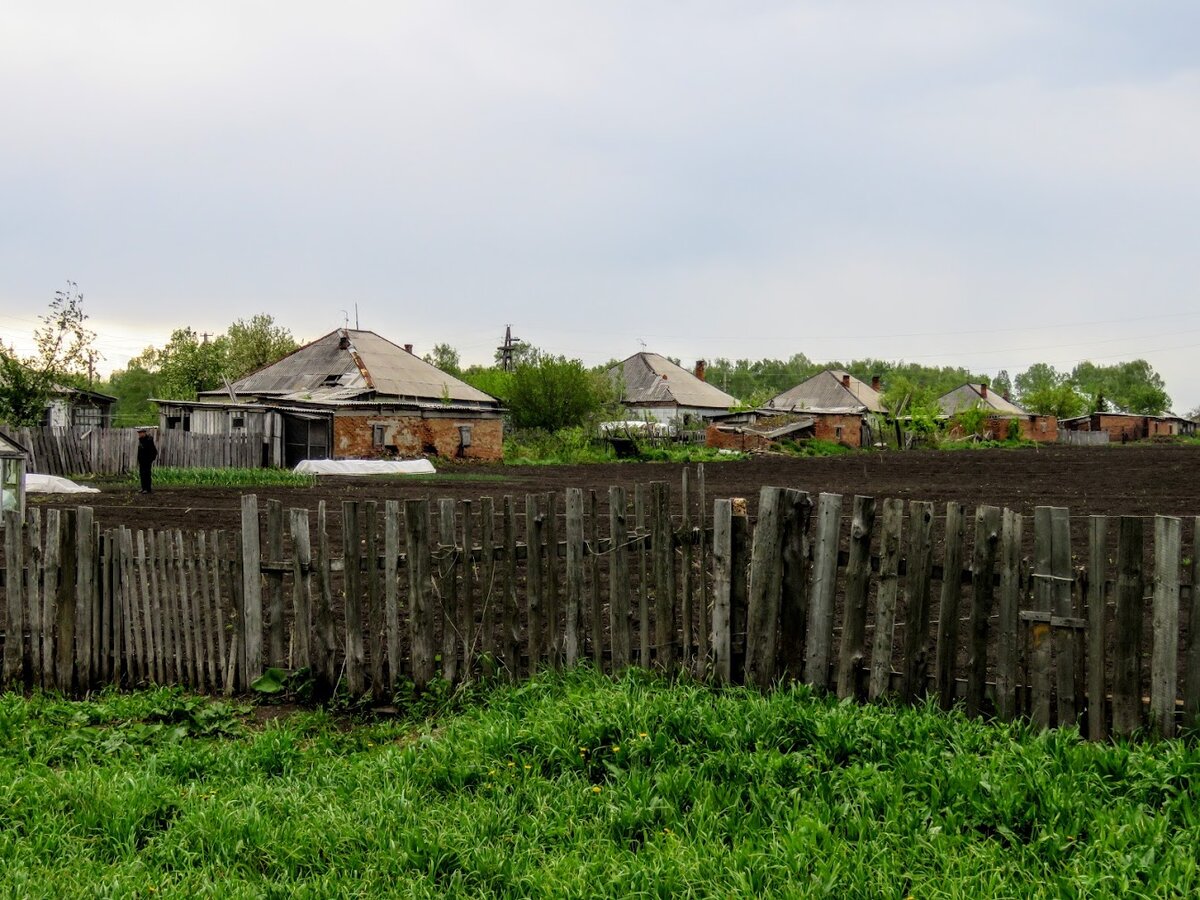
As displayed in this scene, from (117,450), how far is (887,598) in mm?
30116

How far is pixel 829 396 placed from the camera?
7381 centimetres

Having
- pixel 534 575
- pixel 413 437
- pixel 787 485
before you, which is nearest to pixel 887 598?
pixel 534 575

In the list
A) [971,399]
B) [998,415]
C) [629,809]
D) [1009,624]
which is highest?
[971,399]

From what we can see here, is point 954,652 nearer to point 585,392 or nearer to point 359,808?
point 359,808

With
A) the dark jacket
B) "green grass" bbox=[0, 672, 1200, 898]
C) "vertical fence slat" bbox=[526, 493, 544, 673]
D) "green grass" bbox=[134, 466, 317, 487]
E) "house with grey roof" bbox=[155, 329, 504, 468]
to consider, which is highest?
"house with grey roof" bbox=[155, 329, 504, 468]

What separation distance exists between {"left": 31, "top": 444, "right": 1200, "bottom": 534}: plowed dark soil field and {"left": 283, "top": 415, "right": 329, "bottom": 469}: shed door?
15.6 feet

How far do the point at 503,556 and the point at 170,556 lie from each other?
93.6 inches

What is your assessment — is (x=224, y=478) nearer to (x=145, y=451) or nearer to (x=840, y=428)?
(x=145, y=451)

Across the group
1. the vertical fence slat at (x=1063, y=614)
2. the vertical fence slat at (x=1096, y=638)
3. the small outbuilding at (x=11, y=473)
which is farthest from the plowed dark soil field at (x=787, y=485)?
the vertical fence slat at (x=1096, y=638)

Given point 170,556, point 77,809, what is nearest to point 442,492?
point 170,556

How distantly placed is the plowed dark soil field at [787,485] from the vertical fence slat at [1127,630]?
1277cm

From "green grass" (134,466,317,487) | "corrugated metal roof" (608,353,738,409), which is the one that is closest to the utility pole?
"corrugated metal roof" (608,353,738,409)

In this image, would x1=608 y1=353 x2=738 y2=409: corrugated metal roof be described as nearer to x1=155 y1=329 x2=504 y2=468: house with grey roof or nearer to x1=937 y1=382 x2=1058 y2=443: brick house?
x1=937 y1=382 x2=1058 y2=443: brick house

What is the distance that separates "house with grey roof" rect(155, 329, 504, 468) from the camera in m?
34.6
